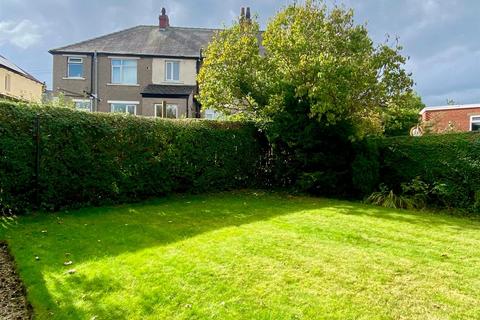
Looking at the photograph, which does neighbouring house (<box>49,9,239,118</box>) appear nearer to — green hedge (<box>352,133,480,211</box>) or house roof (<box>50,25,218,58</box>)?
house roof (<box>50,25,218,58</box>)

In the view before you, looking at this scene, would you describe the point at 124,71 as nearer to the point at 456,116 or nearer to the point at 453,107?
the point at 453,107

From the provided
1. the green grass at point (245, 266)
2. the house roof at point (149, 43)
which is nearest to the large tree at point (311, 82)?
the green grass at point (245, 266)

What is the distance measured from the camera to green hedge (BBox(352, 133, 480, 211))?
10.2 m

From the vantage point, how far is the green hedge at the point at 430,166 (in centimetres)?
1024

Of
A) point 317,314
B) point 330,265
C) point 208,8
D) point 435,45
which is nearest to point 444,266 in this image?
point 330,265

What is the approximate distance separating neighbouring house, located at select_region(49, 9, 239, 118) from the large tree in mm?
10585

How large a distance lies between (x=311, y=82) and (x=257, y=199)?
13.0 ft

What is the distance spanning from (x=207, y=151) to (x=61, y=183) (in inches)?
176

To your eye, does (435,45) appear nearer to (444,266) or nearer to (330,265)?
(444,266)

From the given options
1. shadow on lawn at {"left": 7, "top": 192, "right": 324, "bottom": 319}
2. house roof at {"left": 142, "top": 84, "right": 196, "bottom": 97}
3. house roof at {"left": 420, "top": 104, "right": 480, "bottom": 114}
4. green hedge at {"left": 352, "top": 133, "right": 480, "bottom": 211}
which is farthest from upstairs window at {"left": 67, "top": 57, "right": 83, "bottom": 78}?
house roof at {"left": 420, "top": 104, "right": 480, "bottom": 114}

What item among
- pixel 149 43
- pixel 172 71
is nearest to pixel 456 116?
pixel 172 71

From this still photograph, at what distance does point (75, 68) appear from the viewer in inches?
954

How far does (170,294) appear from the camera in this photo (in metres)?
4.02

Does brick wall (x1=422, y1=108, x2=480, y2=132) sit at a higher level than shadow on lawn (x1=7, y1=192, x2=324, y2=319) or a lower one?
higher
